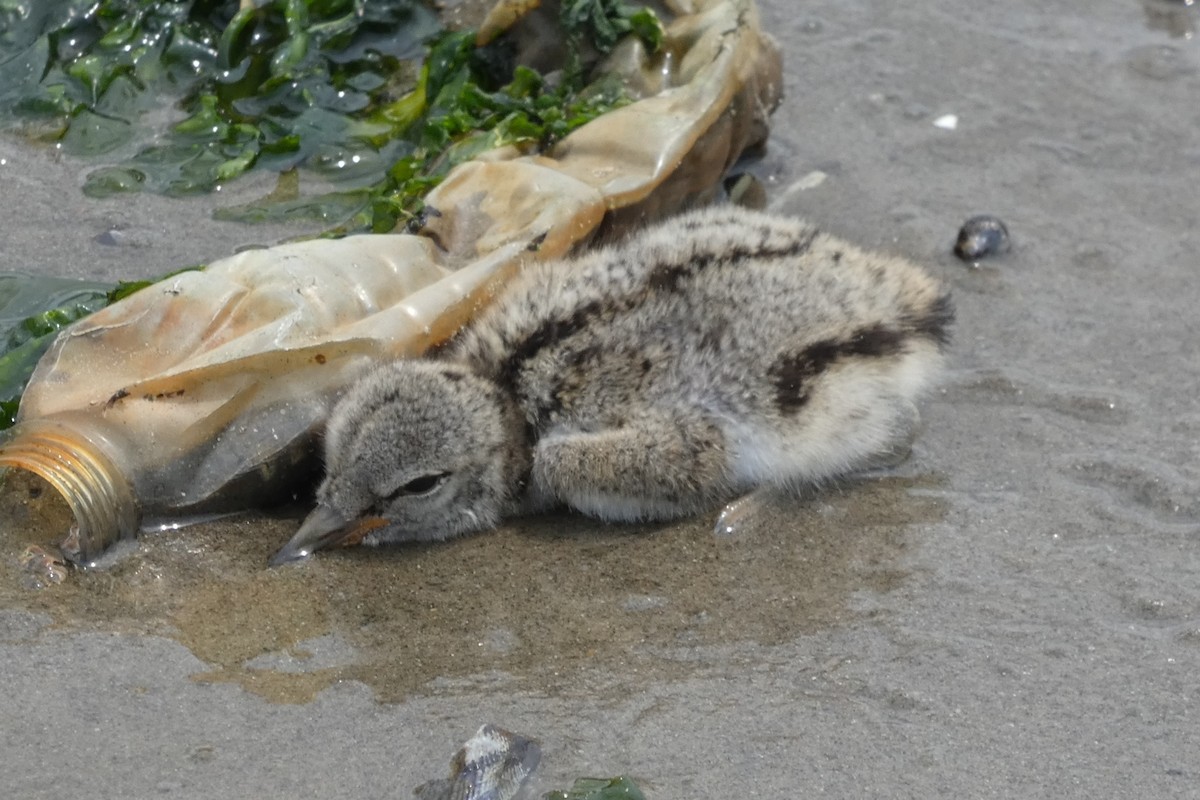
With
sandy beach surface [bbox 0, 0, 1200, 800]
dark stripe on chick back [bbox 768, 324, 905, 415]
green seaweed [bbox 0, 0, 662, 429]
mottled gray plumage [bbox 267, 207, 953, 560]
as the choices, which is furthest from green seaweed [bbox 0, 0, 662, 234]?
dark stripe on chick back [bbox 768, 324, 905, 415]

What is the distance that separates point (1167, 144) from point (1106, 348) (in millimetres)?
1616

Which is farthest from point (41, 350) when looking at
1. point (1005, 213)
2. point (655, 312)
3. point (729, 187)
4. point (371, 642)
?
point (1005, 213)

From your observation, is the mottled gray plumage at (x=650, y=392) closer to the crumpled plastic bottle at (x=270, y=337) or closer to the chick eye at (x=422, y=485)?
the chick eye at (x=422, y=485)

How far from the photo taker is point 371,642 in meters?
3.72

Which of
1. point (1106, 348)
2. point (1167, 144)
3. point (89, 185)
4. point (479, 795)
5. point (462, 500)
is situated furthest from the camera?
point (1167, 144)

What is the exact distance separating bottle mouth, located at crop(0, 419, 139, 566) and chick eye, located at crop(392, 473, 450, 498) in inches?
28.3

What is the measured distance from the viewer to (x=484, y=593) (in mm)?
3998

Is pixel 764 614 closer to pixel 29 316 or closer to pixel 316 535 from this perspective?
pixel 316 535

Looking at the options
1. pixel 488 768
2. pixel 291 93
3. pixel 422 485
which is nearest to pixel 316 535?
pixel 422 485

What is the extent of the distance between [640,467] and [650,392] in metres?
0.25

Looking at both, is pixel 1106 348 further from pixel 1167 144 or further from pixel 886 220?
pixel 1167 144

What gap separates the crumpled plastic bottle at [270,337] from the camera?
404 cm

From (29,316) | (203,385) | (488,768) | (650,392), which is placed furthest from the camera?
(29,316)

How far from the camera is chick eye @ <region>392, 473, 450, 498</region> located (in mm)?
4289
